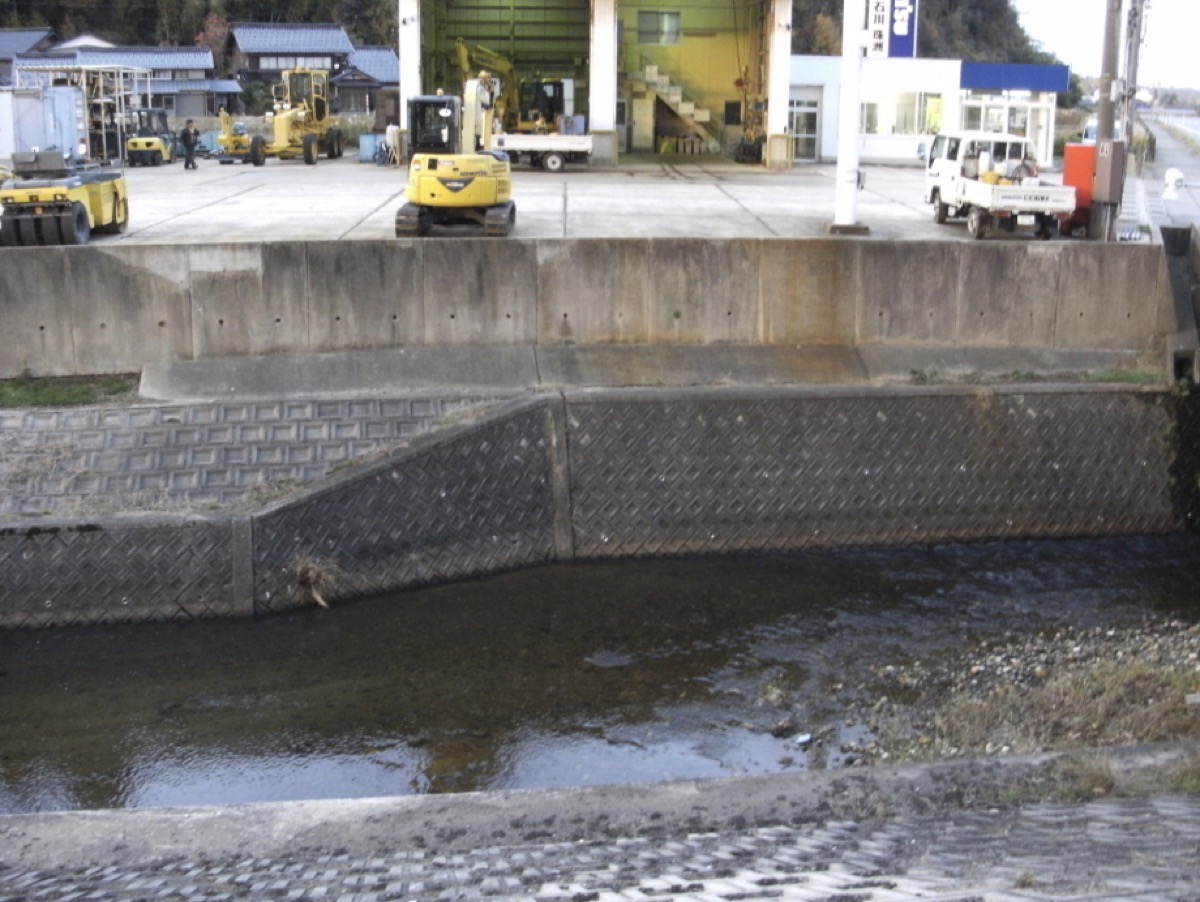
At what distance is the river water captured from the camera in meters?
9.62

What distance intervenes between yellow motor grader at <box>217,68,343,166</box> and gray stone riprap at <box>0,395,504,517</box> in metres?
23.6

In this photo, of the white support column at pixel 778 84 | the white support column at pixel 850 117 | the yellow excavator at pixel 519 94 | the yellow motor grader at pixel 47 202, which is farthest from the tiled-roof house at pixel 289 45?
the white support column at pixel 850 117

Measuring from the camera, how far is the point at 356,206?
23.2m

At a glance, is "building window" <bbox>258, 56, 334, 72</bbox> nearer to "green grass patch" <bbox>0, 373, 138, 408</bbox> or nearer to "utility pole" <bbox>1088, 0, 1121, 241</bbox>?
"utility pole" <bbox>1088, 0, 1121, 241</bbox>

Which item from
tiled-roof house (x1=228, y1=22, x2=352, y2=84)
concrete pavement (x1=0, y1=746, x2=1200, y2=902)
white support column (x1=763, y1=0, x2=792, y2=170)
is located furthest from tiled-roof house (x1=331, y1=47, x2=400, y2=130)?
concrete pavement (x1=0, y1=746, x2=1200, y2=902)

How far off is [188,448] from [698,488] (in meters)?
5.38

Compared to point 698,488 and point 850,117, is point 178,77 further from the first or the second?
point 698,488

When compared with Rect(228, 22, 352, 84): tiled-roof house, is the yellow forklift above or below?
below

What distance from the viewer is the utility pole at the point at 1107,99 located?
18.3 m

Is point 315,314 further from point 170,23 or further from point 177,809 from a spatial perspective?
point 170,23

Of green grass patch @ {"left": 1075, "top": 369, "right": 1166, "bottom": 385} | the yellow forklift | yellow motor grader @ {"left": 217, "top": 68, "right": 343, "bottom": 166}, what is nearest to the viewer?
green grass patch @ {"left": 1075, "top": 369, "right": 1166, "bottom": 385}

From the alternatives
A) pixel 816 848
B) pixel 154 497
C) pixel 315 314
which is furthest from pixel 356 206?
A: pixel 816 848

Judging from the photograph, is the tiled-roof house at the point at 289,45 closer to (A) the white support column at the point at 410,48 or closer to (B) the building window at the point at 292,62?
(B) the building window at the point at 292,62

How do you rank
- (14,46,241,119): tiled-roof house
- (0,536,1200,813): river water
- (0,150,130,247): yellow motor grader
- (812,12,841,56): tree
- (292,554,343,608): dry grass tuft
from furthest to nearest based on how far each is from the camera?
(812,12,841,56): tree, (14,46,241,119): tiled-roof house, (0,150,130,247): yellow motor grader, (292,554,343,608): dry grass tuft, (0,536,1200,813): river water
